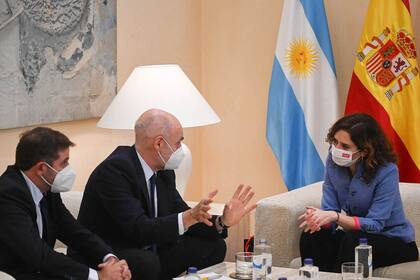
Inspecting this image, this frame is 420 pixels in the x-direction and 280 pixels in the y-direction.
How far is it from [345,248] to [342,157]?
1.45 ft

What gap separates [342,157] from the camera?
4.03 metres

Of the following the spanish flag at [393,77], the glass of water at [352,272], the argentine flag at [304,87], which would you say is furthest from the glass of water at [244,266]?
the argentine flag at [304,87]

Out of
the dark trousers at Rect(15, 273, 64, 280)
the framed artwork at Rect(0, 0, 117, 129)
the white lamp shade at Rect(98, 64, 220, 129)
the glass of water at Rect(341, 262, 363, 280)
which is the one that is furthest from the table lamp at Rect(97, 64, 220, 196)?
the glass of water at Rect(341, 262, 363, 280)

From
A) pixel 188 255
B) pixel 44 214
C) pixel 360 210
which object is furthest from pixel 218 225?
pixel 44 214

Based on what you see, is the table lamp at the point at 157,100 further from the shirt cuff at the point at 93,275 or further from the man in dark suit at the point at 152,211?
the shirt cuff at the point at 93,275

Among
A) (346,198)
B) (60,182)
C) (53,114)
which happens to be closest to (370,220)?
(346,198)

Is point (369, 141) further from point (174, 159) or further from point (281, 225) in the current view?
point (174, 159)

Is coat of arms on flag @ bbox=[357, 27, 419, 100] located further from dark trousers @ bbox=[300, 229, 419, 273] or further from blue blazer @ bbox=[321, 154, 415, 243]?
dark trousers @ bbox=[300, 229, 419, 273]

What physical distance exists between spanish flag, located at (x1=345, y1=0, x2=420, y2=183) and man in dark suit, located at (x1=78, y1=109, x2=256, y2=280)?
1.59m

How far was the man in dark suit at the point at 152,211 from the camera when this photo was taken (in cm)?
362

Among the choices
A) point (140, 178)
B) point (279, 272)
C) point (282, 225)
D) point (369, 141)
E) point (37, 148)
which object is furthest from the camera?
point (282, 225)

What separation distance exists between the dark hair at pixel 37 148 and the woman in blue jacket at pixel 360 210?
1.28 m

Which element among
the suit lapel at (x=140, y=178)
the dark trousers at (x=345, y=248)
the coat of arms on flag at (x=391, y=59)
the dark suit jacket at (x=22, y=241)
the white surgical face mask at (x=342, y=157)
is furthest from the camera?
the coat of arms on flag at (x=391, y=59)

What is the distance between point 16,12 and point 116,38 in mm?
941
